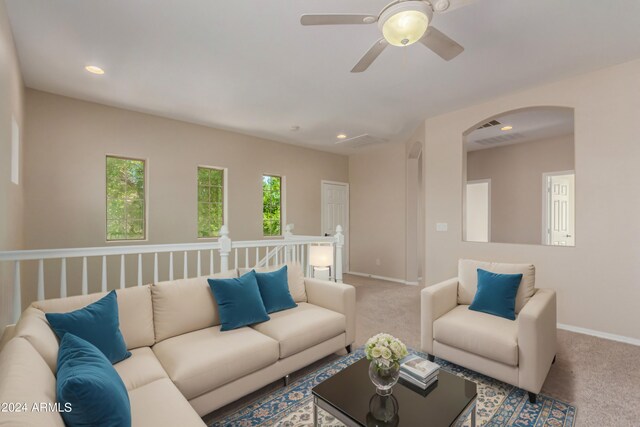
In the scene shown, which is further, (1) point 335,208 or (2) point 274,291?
(1) point 335,208

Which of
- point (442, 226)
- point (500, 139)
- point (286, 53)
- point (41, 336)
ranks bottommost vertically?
point (41, 336)

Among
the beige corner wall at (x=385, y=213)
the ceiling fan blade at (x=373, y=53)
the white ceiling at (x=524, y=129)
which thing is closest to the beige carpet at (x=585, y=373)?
the beige corner wall at (x=385, y=213)

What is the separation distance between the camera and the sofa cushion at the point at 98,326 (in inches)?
64.3

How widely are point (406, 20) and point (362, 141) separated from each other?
4.17 m

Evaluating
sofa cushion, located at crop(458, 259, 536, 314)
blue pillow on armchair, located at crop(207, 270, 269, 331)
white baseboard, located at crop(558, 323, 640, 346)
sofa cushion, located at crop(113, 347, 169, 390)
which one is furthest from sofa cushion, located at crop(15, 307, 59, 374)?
white baseboard, located at crop(558, 323, 640, 346)

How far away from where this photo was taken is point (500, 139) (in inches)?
218

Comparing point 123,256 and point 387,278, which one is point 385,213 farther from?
point 123,256

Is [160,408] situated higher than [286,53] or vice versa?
[286,53]

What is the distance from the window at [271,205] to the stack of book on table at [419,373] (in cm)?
427

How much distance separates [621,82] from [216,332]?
452cm

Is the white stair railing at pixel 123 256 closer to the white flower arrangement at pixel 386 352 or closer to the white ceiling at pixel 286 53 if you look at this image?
the white ceiling at pixel 286 53

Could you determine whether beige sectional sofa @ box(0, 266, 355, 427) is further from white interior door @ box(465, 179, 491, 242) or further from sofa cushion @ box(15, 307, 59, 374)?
white interior door @ box(465, 179, 491, 242)

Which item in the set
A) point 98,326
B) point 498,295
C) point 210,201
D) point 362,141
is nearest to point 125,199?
point 210,201

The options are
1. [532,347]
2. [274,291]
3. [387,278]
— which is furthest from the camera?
[387,278]
